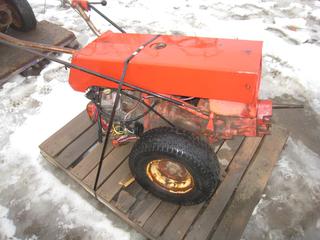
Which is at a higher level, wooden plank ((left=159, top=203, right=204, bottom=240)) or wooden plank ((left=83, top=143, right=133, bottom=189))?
wooden plank ((left=83, top=143, right=133, bottom=189))

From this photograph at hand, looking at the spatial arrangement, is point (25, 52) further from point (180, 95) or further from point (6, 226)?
point (180, 95)

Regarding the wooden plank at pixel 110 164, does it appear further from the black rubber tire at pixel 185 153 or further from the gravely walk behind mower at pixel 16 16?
the gravely walk behind mower at pixel 16 16

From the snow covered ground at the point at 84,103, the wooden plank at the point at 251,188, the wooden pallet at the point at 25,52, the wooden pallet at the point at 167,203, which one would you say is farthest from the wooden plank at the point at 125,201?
the wooden pallet at the point at 25,52

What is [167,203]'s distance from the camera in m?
2.25

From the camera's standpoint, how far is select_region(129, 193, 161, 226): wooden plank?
2156 mm

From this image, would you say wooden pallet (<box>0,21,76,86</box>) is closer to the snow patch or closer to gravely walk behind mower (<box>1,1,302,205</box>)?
gravely walk behind mower (<box>1,1,302,205</box>)

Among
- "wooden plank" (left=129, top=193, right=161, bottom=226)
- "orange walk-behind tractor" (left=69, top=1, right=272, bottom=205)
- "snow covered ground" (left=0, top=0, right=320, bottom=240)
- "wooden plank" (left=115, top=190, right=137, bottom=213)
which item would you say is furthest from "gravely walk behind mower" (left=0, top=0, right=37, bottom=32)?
"wooden plank" (left=129, top=193, right=161, bottom=226)

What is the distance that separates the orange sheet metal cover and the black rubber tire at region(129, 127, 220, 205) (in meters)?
0.25

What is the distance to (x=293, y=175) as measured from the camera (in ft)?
8.30

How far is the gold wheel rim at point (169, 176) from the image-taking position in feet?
6.74

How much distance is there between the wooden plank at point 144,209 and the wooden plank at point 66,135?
0.82 m

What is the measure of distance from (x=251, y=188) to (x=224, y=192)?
22 cm

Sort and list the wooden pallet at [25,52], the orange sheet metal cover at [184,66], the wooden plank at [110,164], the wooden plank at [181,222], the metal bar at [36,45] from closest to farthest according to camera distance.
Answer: the orange sheet metal cover at [184,66] < the metal bar at [36,45] < the wooden plank at [181,222] < the wooden plank at [110,164] < the wooden pallet at [25,52]

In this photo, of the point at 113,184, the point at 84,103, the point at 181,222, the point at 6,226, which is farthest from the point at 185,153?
the point at 84,103
